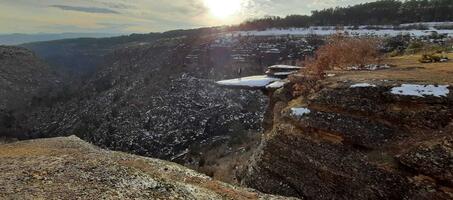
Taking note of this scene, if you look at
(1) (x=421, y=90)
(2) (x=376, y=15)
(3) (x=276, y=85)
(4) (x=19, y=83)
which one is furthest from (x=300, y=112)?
(4) (x=19, y=83)

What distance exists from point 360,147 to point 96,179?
10.7 meters

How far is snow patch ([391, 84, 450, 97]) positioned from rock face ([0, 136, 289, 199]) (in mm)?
7052

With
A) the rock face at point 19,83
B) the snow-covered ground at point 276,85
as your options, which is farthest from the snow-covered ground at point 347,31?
the rock face at point 19,83

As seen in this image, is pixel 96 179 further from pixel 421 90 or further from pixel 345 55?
pixel 345 55

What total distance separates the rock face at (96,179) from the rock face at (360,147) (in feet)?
6.80

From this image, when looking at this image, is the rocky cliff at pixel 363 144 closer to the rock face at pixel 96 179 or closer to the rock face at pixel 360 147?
the rock face at pixel 360 147

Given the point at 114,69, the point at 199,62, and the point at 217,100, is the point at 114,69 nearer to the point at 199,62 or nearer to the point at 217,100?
the point at 199,62

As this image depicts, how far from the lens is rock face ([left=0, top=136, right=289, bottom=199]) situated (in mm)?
14898

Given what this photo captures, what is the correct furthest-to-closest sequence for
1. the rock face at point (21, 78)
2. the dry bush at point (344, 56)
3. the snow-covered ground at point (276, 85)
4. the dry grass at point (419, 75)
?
the rock face at point (21, 78), the snow-covered ground at point (276, 85), the dry bush at point (344, 56), the dry grass at point (419, 75)

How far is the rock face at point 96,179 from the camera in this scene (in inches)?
587

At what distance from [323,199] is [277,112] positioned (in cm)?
772

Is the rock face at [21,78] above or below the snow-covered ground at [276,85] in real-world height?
below

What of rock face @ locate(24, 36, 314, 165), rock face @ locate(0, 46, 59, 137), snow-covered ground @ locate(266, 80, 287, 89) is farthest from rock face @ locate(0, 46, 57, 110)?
snow-covered ground @ locate(266, 80, 287, 89)

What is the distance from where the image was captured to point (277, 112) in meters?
24.4
